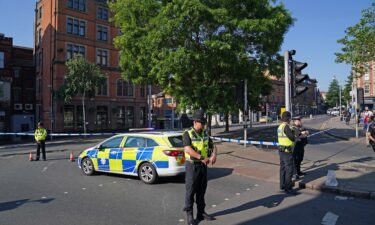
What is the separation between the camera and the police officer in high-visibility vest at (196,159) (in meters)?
5.59

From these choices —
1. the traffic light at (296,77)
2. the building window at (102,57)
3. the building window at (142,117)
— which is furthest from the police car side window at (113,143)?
the building window at (142,117)

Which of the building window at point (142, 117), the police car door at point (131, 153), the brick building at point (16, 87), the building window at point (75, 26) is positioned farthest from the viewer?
the building window at point (142, 117)

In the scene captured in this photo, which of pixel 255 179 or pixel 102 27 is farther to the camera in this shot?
pixel 102 27

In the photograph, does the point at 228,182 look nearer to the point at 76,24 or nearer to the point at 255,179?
the point at 255,179

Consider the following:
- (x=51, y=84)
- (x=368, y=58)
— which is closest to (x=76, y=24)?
(x=51, y=84)

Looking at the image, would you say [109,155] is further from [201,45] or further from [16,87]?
[16,87]

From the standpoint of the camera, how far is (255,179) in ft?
32.1

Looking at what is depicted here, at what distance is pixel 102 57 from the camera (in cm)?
4209

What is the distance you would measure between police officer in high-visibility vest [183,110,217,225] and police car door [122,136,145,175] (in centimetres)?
387

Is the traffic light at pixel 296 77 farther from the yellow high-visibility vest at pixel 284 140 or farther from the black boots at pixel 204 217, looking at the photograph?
the black boots at pixel 204 217

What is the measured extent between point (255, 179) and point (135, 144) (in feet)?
11.5

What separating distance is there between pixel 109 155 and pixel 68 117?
30.0m

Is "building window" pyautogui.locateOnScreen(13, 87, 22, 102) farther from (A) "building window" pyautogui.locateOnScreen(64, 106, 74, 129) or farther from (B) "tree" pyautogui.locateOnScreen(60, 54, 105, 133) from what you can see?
(B) "tree" pyautogui.locateOnScreen(60, 54, 105, 133)

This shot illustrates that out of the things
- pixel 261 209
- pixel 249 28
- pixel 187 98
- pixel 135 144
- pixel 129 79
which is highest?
pixel 249 28
